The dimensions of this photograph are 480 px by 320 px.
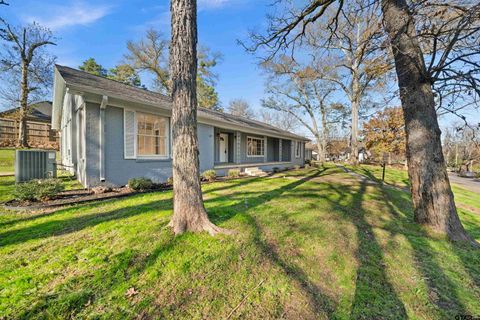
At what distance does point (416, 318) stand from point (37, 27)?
2460 centimetres

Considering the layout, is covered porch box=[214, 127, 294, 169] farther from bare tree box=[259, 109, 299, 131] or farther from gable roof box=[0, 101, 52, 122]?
bare tree box=[259, 109, 299, 131]

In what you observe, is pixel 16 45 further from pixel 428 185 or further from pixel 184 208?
pixel 428 185

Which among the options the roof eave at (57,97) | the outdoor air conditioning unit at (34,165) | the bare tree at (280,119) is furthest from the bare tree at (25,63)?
the bare tree at (280,119)

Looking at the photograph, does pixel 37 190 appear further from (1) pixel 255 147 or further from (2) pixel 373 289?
(1) pixel 255 147

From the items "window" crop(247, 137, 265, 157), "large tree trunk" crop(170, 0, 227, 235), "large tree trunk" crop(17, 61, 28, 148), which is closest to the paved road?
"window" crop(247, 137, 265, 157)

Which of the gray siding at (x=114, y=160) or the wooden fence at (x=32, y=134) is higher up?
the wooden fence at (x=32, y=134)

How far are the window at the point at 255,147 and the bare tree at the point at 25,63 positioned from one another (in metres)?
16.9

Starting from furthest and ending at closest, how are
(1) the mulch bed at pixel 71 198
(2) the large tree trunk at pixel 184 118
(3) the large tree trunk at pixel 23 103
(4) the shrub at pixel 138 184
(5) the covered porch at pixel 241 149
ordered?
1. (3) the large tree trunk at pixel 23 103
2. (5) the covered porch at pixel 241 149
3. (4) the shrub at pixel 138 184
4. (1) the mulch bed at pixel 71 198
5. (2) the large tree trunk at pixel 184 118

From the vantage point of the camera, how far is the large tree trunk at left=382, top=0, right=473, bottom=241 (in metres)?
3.88

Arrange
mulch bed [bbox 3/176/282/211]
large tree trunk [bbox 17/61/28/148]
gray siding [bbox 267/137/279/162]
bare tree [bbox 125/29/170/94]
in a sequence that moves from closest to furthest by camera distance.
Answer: mulch bed [bbox 3/176/282/211]
large tree trunk [bbox 17/61/28/148]
gray siding [bbox 267/137/279/162]
bare tree [bbox 125/29/170/94]

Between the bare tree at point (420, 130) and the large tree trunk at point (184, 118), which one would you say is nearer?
the large tree trunk at point (184, 118)

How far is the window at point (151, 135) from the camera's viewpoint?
748 centimetres

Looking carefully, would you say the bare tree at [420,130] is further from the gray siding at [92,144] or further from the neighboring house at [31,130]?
the neighboring house at [31,130]

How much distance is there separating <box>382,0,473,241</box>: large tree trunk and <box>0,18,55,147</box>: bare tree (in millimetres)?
21977
